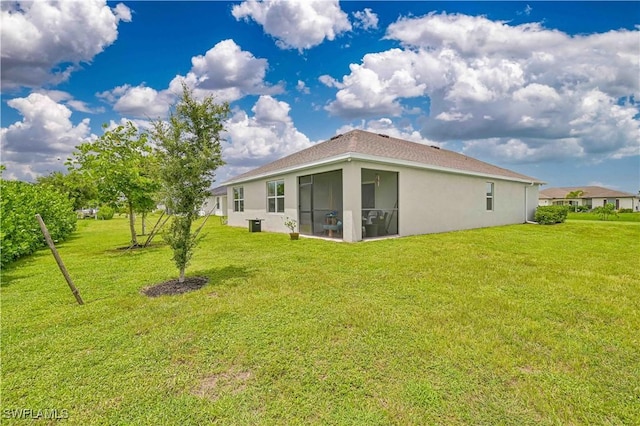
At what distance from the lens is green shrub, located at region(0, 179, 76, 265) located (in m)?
7.10

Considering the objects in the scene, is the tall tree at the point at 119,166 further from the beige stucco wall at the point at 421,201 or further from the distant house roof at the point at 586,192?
the distant house roof at the point at 586,192

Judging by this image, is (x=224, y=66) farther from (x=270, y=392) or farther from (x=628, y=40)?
(x=628, y=40)

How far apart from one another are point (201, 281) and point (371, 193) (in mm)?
Result: 9437

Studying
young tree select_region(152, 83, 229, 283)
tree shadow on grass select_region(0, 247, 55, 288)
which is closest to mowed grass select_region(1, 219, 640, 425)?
tree shadow on grass select_region(0, 247, 55, 288)

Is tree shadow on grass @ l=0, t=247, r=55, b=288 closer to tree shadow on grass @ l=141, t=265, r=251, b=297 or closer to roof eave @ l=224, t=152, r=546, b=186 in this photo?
tree shadow on grass @ l=141, t=265, r=251, b=297

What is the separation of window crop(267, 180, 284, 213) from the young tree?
870 cm

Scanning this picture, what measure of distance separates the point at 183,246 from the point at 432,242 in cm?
780

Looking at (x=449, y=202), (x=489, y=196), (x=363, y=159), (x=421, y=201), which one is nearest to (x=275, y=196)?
(x=363, y=159)

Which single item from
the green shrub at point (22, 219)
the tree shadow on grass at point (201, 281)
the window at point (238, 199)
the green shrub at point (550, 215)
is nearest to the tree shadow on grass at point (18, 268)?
the green shrub at point (22, 219)

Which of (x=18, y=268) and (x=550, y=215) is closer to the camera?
(x=18, y=268)

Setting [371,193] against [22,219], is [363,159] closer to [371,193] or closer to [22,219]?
[371,193]

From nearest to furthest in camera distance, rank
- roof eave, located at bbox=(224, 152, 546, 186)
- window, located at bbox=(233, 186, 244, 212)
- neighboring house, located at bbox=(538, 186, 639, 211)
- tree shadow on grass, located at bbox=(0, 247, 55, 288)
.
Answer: tree shadow on grass, located at bbox=(0, 247, 55, 288) < roof eave, located at bbox=(224, 152, 546, 186) < window, located at bbox=(233, 186, 244, 212) < neighboring house, located at bbox=(538, 186, 639, 211)

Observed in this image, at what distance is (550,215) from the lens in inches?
703

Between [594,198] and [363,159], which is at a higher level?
[363,159]
